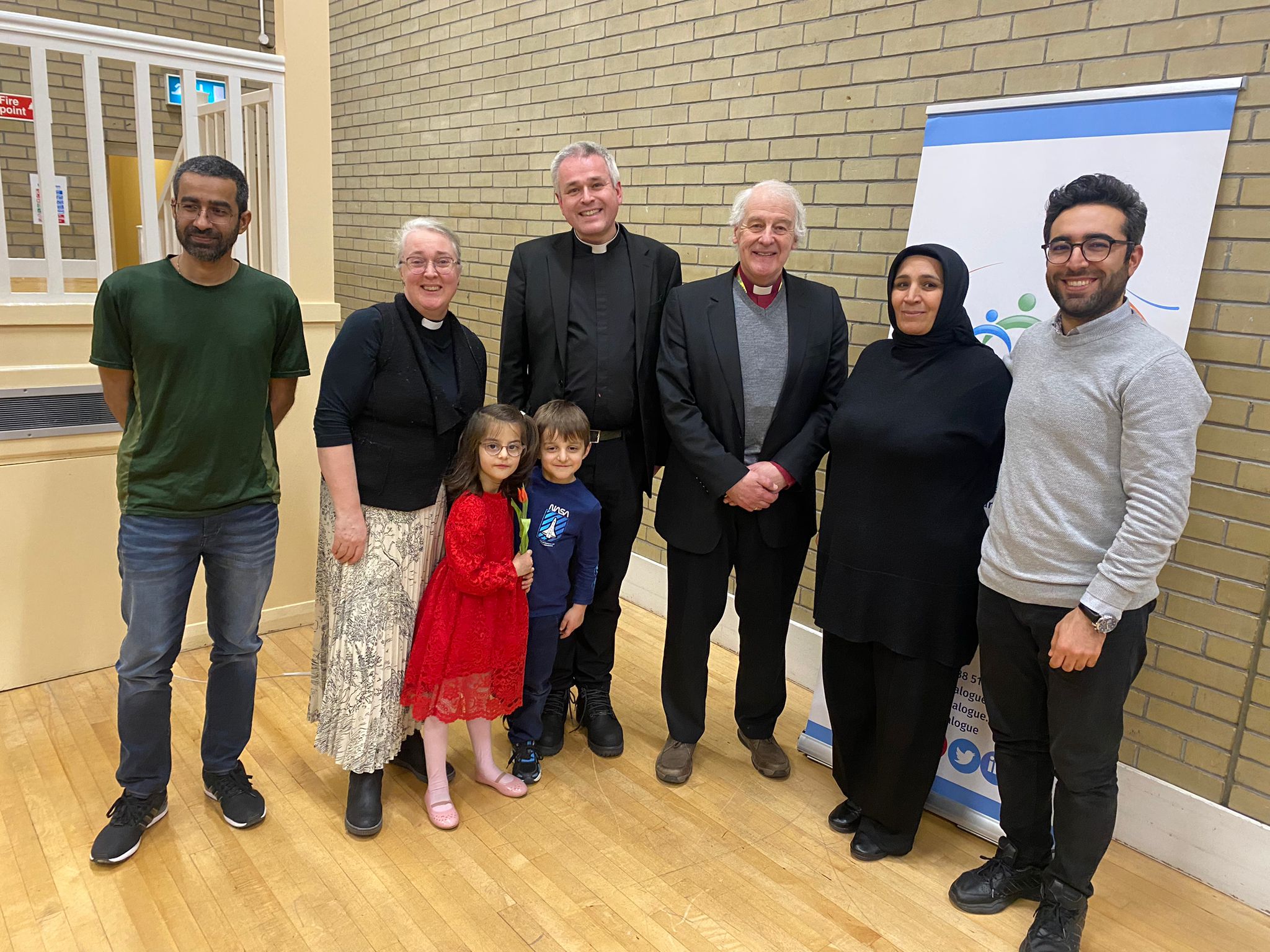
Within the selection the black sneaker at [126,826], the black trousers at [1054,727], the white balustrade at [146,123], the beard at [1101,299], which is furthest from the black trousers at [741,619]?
the white balustrade at [146,123]

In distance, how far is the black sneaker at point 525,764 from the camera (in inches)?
111

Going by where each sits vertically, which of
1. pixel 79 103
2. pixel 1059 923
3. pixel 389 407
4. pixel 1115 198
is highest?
pixel 79 103

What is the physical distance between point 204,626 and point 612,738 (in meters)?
1.81

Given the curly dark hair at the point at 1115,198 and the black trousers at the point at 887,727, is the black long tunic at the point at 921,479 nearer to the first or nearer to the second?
the black trousers at the point at 887,727

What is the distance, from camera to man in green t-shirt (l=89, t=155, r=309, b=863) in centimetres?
214

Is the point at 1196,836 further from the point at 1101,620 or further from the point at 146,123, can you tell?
the point at 146,123

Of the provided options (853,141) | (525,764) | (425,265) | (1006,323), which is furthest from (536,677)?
(853,141)

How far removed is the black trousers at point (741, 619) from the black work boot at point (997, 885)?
0.75 m

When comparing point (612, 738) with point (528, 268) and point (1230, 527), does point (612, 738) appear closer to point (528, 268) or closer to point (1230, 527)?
point (528, 268)

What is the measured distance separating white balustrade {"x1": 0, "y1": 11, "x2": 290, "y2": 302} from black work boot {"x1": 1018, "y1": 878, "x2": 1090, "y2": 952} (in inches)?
128

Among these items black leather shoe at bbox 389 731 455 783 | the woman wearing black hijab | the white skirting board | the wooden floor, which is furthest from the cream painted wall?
the white skirting board

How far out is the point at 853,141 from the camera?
10.9ft

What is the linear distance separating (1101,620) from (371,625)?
1789 millimetres

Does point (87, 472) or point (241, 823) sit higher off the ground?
point (87, 472)
